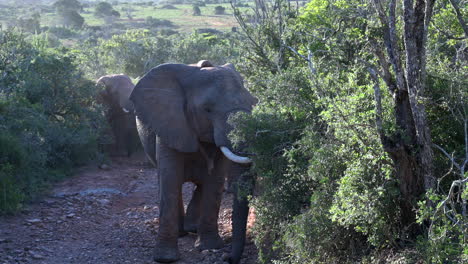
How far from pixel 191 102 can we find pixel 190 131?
1.17 ft

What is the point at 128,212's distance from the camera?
991 cm

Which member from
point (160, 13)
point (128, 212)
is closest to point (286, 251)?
point (128, 212)

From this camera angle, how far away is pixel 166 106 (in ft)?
26.1

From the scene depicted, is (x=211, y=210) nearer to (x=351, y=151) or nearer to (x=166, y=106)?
(x=166, y=106)

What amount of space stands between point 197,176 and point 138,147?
7293mm

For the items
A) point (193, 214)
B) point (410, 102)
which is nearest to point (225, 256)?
point (193, 214)

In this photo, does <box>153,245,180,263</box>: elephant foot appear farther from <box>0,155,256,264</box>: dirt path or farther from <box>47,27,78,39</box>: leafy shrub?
<box>47,27,78,39</box>: leafy shrub

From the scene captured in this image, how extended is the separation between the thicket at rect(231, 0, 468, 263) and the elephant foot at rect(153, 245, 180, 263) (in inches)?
46.3

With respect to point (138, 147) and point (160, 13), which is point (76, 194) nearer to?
point (138, 147)

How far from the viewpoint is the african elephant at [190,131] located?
296 inches

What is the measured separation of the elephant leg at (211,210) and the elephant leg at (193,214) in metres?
0.63

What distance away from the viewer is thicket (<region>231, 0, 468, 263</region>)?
4.96 meters

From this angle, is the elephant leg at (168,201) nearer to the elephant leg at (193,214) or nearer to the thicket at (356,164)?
the elephant leg at (193,214)

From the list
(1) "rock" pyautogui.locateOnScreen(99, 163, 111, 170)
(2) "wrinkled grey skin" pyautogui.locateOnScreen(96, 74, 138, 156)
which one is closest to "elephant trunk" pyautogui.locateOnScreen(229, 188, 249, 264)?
(1) "rock" pyautogui.locateOnScreen(99, 163, 111, 170)
